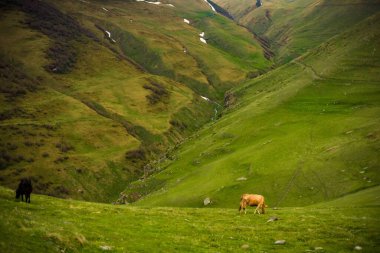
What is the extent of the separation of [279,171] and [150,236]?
5825cm

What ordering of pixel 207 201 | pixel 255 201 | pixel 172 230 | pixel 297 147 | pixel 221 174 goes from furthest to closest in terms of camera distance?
pixel 221 174 → pixel 297 147 → pixel 207 201 → pixel 255 201 → pixel 172 230

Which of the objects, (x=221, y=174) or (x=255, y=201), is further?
(x=221, y=174)

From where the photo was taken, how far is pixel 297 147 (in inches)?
3745

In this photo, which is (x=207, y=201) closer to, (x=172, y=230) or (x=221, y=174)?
(x=221, y=174)

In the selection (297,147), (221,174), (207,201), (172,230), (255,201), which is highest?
(172,230)

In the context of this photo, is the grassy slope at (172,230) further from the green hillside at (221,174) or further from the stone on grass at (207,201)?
the stone on grass at (207,201)

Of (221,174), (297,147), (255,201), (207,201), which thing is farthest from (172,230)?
(297,147)

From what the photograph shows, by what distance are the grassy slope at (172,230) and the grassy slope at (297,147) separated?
3347cm

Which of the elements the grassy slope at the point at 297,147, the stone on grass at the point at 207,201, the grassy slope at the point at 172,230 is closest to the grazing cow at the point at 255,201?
the grassy slope at the point at 172,230

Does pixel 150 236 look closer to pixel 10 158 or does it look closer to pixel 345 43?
pixel 10 158

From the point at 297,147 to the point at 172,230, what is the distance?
224 ft

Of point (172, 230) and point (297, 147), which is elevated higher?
point (172, 230)

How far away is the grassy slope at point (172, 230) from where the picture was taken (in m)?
23.4

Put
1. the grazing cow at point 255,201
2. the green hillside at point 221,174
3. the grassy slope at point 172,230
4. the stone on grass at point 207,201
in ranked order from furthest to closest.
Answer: the stone on grass at point 207,201 < the grazing cow at point 255,201 < the green hillside at point 221,174 < the grassy slope at point 172,230
